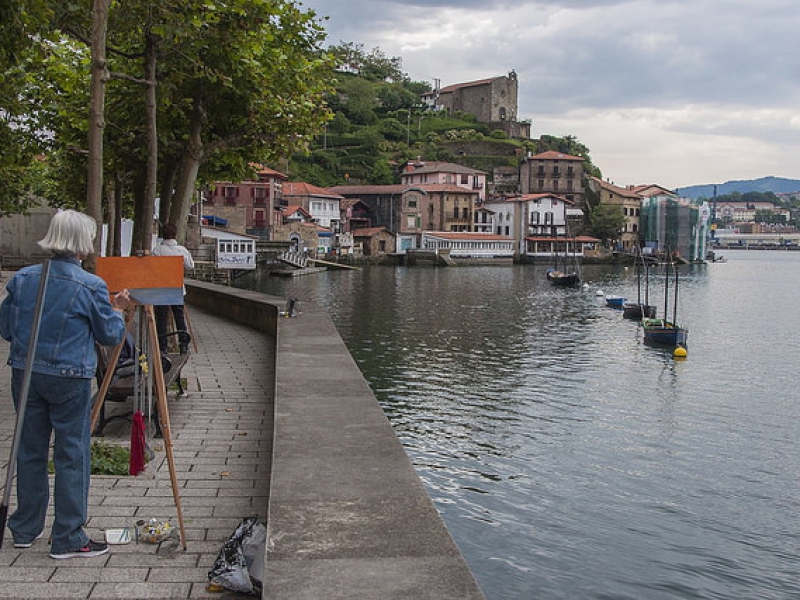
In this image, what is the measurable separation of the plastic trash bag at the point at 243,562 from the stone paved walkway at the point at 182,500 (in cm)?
9

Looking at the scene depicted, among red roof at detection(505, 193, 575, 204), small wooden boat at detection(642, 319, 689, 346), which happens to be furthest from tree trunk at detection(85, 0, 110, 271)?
red roof at detection(505, 193, 575, 204)

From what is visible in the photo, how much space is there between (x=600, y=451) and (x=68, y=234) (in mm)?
12209

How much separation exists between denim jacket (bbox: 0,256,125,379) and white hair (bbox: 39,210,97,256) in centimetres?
9

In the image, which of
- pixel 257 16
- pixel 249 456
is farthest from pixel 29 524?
pixel 257 16

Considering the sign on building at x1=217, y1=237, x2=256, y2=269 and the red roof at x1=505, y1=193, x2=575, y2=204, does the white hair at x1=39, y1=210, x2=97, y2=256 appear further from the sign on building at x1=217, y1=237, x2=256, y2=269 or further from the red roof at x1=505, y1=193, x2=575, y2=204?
the red roof at x1=505, y1=193, x2=575, y2=204

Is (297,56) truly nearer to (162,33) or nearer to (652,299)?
(162,33)

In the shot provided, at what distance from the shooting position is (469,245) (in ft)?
373

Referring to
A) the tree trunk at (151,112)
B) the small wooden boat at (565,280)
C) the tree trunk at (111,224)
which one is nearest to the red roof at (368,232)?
the small wooden boat at (565,280)

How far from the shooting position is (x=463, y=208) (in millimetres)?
119875

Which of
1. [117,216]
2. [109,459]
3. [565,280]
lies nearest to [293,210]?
[565,280]

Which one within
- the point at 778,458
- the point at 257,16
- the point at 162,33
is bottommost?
the point at 778,458

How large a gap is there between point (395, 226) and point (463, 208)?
10.6m

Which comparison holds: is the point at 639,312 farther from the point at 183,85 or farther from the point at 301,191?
the point at 301,191

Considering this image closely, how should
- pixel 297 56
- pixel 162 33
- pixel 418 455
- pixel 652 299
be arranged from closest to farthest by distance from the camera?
pixel 162 33 → pixel 418 455 → pixel 297 56 → pixel 652 299
